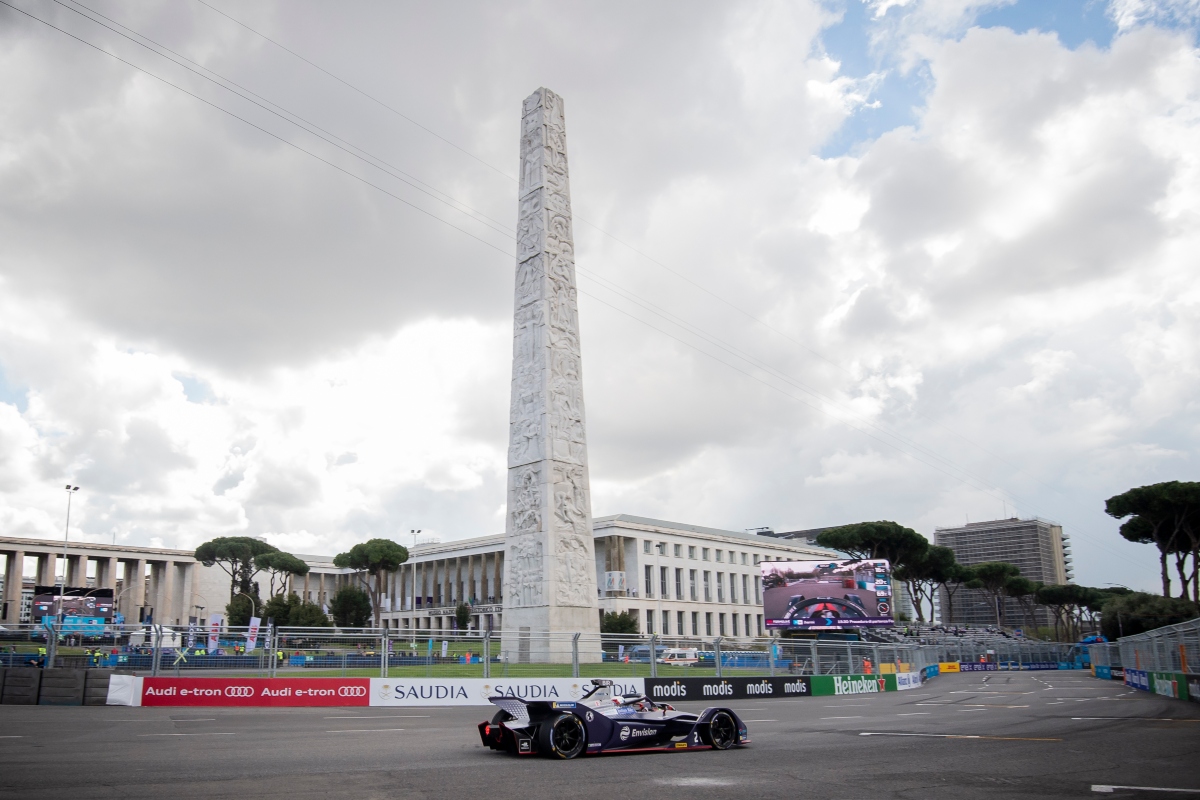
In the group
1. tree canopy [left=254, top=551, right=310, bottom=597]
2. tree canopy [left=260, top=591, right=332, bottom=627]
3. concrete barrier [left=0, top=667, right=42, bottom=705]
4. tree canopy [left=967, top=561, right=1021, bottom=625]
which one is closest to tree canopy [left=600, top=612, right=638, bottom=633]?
tree canopy [left=260, top=591, right=332, bottom=627]

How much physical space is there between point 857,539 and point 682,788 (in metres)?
89.0

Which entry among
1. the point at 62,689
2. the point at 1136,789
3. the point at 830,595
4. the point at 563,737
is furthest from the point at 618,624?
the point at 1136,789

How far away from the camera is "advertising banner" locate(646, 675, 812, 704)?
1060 inches

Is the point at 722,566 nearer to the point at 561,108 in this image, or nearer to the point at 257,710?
the point at 561,108

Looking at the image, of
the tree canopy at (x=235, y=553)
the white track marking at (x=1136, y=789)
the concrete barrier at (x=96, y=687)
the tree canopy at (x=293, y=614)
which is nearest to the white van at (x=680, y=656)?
the concrete barrier at (x=96, y=687)

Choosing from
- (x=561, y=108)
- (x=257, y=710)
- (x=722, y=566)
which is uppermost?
(x=561, y=108)

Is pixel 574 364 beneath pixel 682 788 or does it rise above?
above

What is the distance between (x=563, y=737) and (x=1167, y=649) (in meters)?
24.9

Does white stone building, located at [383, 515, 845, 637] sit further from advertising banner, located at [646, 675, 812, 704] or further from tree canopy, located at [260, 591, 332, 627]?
advertising banner, located at [646, 675, 812, 704]

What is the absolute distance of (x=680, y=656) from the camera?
2862 cm

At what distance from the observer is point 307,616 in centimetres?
7681

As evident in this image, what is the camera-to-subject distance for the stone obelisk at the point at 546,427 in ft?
121

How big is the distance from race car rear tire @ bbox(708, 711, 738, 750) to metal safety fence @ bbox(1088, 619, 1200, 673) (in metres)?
15.5

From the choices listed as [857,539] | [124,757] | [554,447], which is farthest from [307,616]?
[124,757]
